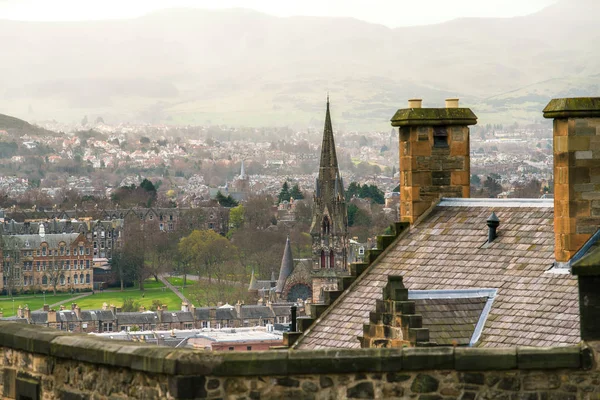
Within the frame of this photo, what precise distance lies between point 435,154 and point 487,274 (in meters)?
3.68

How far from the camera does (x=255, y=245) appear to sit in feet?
650

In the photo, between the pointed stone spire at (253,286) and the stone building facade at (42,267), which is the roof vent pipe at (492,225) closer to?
the pointed stone spire at (253,286)

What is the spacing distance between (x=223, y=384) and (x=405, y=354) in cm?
101

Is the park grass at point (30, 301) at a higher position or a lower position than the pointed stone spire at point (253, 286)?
lower

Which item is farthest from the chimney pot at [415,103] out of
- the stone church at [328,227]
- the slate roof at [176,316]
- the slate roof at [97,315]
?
the stone church at [328,227]

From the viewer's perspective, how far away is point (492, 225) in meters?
19.3

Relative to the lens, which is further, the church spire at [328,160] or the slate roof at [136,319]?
the church spire at [328,160]

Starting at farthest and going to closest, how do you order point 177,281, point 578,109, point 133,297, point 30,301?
point 177,281 < point 30,301 < point 133,297 < point 578,109

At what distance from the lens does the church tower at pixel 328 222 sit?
149125mm

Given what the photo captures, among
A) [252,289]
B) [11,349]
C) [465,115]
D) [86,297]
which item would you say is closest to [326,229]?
[252,289]

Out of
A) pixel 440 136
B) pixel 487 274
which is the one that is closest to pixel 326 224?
pixel 440 136

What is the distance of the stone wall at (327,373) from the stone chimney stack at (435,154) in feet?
39.1

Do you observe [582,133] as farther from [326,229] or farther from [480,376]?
[326,229]

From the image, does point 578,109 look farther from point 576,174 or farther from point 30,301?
point 30,301
